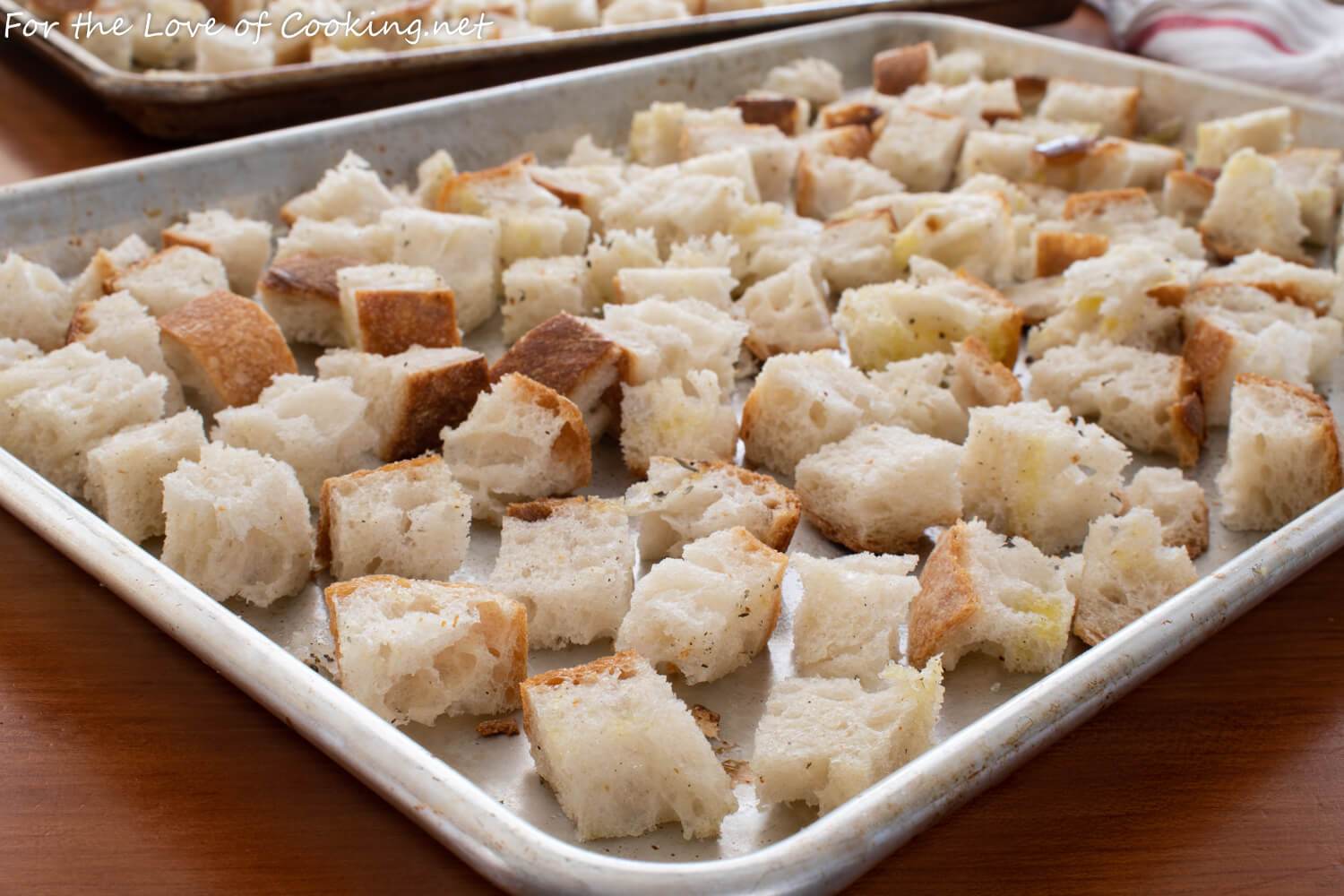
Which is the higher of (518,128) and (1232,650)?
(518,128)

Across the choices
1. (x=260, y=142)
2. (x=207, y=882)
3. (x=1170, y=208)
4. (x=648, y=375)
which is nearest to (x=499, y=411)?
(x=648, y=375)

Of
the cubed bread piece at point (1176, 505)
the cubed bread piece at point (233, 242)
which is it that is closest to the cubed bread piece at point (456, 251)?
the cubed bread piece at point (233, 242)

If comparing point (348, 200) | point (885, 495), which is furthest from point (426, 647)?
point (348, 200)

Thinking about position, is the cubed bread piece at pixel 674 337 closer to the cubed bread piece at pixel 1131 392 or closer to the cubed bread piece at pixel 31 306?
the cubed bread piece at pixel 1131 392

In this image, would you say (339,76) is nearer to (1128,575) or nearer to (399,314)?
(399,314)

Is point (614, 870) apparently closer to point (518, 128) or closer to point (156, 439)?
point (156, 439)

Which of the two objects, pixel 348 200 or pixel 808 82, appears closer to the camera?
pixel 348 200
